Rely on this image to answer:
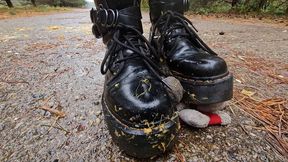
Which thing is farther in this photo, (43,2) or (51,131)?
(43,2)

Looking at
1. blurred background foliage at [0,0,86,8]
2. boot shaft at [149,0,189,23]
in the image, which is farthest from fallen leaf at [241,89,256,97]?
blurred background foliage at [0,0,86,8]

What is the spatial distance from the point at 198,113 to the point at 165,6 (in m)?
0.48

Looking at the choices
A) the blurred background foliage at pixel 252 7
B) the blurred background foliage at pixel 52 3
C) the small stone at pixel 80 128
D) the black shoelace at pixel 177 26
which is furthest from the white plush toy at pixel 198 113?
the blurred background foliage at pixel 52 3

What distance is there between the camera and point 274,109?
88 cm

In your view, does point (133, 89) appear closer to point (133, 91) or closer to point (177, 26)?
point (133, 91)

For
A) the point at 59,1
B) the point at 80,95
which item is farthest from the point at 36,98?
the point at 59,1

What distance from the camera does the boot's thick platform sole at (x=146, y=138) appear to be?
22.9 inches

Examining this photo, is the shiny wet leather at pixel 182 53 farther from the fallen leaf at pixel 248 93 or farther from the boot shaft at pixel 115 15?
the fallen leaf at pixel 248 93

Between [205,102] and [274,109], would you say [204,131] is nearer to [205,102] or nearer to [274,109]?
[205,102]

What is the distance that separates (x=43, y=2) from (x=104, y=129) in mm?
22705

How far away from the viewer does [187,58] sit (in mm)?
803

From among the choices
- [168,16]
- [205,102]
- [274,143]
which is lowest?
[274,143]

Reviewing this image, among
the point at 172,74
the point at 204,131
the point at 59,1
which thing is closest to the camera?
the point at 204,131

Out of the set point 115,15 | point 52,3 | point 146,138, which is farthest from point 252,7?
point 52,3
